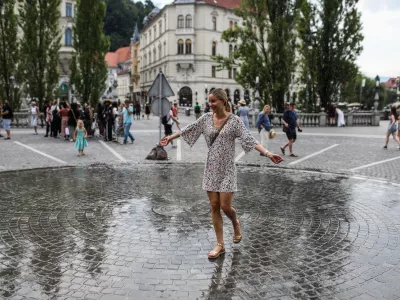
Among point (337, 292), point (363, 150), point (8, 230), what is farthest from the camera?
point (363, 150)

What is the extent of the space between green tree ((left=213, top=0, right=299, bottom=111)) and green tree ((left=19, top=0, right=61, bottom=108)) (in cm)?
1336

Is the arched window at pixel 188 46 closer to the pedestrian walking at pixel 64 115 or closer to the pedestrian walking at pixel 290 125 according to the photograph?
the pedestrian walking at pixel 64 115

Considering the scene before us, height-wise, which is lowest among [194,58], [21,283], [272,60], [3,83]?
[21,283]

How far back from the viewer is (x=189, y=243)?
5.45 m

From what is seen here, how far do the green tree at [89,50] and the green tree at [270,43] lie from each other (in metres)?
10.2

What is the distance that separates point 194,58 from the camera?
70875 millimetres

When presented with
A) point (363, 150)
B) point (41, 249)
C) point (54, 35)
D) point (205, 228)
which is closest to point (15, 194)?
point (41, 249)

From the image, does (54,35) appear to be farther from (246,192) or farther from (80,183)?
(246,192)

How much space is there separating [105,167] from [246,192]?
16.5 ft

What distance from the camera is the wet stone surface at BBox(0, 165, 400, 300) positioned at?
4125mm

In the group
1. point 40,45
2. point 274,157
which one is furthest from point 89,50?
point 274,157

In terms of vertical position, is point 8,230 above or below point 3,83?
below

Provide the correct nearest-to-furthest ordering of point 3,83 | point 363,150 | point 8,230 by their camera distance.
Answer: point 8,230 → point 363,150 → point 3,83

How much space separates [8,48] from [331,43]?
23.7 meters
